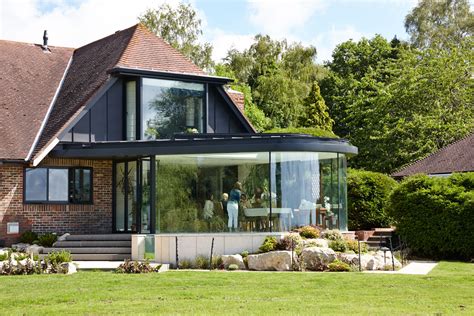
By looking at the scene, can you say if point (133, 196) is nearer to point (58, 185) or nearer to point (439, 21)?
point (58, 185)

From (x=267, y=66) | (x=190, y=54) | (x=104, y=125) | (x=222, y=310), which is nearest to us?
(x=222, y=310)

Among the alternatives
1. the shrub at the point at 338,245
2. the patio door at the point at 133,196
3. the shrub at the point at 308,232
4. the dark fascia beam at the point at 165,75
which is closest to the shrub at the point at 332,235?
the shrub at the point at 308,232

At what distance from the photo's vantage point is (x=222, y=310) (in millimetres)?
12961

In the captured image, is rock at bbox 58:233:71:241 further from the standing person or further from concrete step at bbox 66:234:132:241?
the standing person

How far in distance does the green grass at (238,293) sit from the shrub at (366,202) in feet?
32.3

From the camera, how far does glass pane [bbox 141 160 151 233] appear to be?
2188 cm

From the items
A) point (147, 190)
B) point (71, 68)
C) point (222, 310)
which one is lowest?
point (222, 310)

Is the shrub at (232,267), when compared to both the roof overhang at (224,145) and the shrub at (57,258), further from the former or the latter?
the shrub at (57,258)

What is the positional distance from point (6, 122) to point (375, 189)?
12541 mm

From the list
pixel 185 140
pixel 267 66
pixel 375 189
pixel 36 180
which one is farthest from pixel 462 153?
pixel 267 66

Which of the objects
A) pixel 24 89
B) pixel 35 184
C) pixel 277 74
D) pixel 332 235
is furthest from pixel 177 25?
pixel 332 235

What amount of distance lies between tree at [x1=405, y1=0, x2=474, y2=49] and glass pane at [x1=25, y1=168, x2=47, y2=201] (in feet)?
111

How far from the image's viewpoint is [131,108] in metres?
25.0

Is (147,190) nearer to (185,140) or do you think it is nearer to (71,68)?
(185,140)
